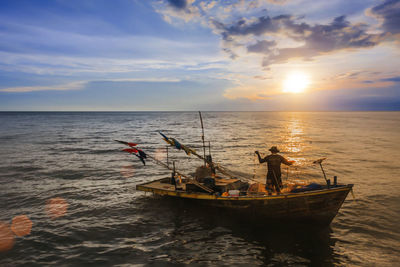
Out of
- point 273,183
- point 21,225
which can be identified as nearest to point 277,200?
point 273,183

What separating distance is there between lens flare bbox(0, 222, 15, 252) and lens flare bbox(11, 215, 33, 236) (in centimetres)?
20

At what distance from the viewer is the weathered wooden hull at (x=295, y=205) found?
10328 mm

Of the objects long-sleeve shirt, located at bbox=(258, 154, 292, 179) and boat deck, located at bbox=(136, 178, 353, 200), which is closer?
boat deck, located at bbox=(136, 178, 353, 200)

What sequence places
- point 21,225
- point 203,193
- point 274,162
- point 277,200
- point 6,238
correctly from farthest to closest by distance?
point 203,193
point 21,225
point 274,162
point 6,238
point 277,200

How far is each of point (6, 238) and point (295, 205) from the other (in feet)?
43.6

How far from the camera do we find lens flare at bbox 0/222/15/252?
33.9 ft

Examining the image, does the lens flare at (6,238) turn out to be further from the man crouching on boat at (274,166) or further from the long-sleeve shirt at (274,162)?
the long-sleeve shirt at (274,162)

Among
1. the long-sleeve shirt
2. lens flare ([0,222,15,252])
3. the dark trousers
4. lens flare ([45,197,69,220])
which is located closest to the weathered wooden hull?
the dark trousers

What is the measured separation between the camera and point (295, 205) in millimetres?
10633

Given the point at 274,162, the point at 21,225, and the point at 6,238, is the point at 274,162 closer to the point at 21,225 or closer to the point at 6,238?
the point at 6,238

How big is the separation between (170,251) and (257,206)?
14.4 feet

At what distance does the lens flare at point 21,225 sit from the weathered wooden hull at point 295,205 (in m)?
9.89

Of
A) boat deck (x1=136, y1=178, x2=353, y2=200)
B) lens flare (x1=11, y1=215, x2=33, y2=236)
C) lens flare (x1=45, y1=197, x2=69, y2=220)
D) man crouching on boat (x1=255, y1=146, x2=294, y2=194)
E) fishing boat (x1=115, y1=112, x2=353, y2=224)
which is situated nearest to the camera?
boat deck (x1=136, y1=178, x2=353, y2=200)

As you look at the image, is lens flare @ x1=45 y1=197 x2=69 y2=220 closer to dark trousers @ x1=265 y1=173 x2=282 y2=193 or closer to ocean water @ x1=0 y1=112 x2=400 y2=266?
ocean water @ x1=0 y1=112 x2=400 y2=266
